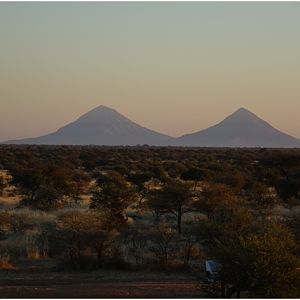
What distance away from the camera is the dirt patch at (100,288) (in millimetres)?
11133

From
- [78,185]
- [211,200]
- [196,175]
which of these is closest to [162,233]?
[211,200]

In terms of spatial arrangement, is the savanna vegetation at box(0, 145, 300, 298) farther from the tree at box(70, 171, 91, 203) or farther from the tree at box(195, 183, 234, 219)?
the tree at box(70, 171, 91, 203)

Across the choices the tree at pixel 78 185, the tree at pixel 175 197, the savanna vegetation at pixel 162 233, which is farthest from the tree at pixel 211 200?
the tree at pixel 78 185

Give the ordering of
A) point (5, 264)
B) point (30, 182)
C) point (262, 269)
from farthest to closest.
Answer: point (30, 182) → point (5, 264) → point (262, 269)

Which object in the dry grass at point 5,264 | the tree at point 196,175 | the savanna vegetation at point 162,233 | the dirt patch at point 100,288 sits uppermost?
the tree at point 196,175

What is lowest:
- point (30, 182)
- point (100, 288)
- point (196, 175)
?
point (100, 288)

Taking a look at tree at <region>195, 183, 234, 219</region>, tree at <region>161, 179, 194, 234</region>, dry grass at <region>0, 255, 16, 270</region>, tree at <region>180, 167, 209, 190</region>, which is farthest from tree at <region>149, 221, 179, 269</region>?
tree at <region>180, 167, 209, 190</region>

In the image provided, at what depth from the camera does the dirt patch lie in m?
11.1

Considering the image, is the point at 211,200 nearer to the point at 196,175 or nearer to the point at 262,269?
the point at 262,269

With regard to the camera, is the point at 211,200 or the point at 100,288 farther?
the point at 211,200

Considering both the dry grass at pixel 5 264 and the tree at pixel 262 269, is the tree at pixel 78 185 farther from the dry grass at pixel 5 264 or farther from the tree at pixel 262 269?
the tree at pixel 262 269

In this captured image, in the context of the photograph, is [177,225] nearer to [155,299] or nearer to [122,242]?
[122,242]

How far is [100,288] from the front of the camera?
11.6 meters

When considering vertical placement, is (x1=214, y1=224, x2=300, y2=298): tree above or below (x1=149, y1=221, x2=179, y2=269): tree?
above
